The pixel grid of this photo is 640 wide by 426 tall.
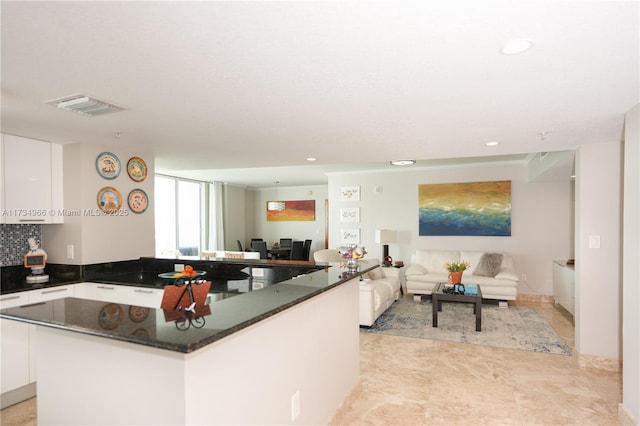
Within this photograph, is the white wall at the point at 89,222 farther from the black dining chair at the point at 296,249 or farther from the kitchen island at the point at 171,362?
the black dining chair at the point at 296,249

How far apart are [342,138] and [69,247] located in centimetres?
291

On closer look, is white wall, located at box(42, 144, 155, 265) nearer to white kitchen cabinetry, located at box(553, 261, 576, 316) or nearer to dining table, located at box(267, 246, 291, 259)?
dining table, located at box(267, 246, 291, 259)

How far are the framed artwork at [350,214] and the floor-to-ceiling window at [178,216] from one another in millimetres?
3514

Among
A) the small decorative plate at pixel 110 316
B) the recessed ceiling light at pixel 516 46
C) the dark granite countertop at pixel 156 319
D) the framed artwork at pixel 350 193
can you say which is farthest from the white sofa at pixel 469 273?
the small decorative plate at pixel 110 316

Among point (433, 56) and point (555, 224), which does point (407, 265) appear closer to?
point (555, 224)

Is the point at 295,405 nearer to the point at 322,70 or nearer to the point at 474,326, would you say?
the point at 322,70

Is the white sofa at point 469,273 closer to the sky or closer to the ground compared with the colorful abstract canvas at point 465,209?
closer to the ground

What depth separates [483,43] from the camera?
154 centimetres

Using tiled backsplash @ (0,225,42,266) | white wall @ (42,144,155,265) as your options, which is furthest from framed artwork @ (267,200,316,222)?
tiled backsplash @ (0,225,42,266)

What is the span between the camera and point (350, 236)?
7.89 m

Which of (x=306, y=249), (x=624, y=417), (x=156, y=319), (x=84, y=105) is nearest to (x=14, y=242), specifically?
(x=84, y=105)

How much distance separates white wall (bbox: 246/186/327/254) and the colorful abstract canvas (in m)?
3.85

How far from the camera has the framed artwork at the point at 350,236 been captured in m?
7.83

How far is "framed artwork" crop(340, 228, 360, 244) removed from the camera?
7828mm
